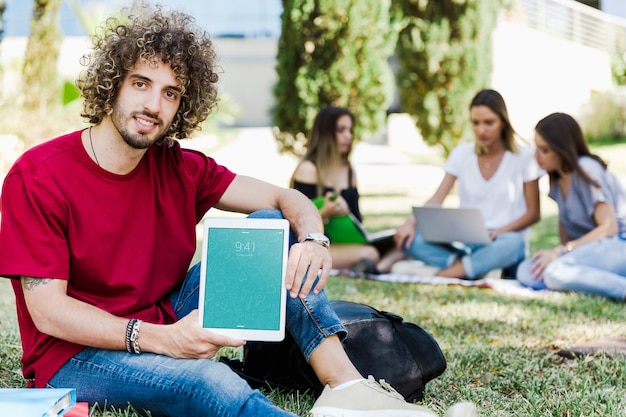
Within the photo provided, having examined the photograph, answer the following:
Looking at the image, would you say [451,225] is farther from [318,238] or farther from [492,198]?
[318,238]

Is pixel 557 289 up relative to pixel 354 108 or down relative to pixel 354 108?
down

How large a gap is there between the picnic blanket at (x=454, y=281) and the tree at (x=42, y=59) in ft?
31.2

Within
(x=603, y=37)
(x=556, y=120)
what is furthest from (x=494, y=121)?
(x=603, y=37)

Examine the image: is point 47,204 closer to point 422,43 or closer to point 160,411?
point 160,411

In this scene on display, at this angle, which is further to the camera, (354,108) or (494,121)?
(354,108)

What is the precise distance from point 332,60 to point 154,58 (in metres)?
8.68

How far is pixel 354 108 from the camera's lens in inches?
445

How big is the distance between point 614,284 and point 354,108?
6.57m

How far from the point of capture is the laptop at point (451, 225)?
5898mm

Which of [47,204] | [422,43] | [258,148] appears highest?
[422,43]

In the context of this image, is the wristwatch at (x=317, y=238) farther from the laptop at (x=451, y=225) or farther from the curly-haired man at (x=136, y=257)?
the laptop at (x=451, y=225)

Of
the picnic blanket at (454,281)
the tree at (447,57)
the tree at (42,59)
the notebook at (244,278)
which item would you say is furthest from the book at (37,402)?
the tree at (42,59)

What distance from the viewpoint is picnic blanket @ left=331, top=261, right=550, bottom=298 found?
556cm

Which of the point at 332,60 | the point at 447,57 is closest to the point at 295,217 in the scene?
the point at 332,60
